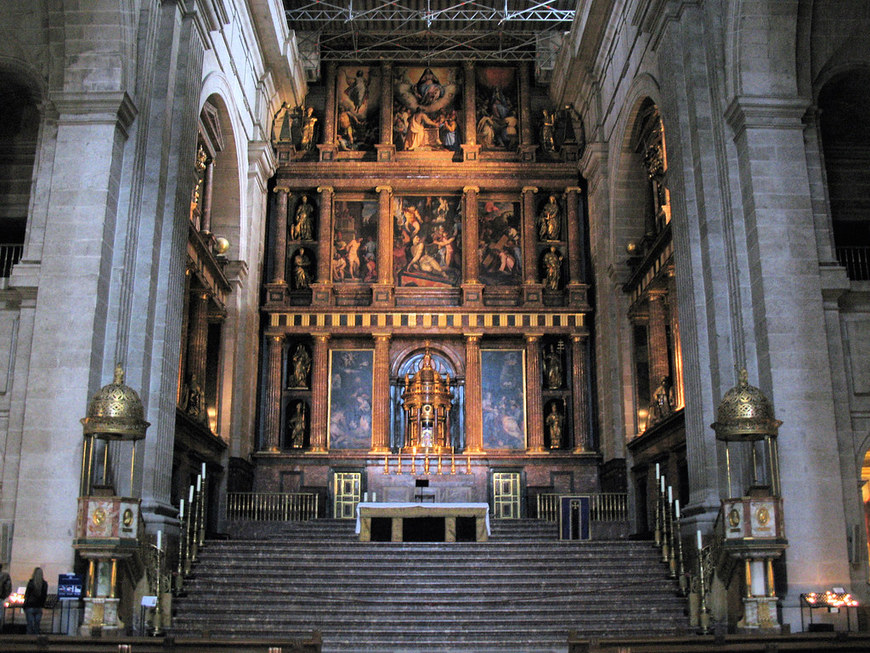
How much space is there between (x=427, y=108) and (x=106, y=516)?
1944 cm

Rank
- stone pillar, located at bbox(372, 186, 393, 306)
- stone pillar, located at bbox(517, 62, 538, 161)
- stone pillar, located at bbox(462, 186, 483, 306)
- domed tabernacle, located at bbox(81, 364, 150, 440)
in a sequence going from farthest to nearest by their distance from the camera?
stone pillar, located at bbox(517, 62, 538, 161)
stone pillar, located at bbox(462, 186, 483, 306)
stone pillar, located at bbox(372, 186, 393, 306)
domed tabernacle, located at bbox(81, 364, 150, 440)

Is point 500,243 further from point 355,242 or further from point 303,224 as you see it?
point 303,224

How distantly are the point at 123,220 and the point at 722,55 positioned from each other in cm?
1089

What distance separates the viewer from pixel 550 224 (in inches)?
1118

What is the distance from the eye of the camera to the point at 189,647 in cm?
888

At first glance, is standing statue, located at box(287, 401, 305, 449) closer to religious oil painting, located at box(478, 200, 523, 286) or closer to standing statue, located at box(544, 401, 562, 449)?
religious oil painting, located at box(478, 200, 523, 286)

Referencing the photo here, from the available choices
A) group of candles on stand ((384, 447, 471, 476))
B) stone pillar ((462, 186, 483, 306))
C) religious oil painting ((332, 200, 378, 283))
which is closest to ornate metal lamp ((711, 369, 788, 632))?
group of candles on stand ((384, 447, 471, 476))

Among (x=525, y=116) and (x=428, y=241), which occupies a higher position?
(x=525, y=116)

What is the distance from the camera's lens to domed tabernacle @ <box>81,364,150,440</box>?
44.5 ft

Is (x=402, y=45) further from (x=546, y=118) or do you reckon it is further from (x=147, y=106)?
(x=147, y=106)

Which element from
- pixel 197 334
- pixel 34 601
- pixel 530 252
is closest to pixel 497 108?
pixel 530 252

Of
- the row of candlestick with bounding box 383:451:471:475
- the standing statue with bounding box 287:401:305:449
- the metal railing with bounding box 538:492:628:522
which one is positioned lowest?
the metal railing with bounding box 538:492:628:522

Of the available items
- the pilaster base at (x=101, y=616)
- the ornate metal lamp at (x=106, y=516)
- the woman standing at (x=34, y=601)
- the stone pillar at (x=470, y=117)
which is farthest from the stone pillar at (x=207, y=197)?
the pilaster base at (x=101, y=616)

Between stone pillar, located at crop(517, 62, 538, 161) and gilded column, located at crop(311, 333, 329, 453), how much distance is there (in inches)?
325
